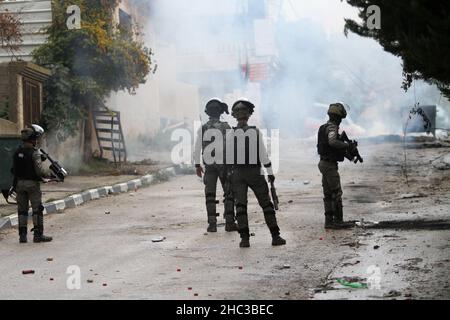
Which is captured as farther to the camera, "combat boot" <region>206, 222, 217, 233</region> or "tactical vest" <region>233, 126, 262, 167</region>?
"combat boot" <region>206, 222, 217, 233</region>

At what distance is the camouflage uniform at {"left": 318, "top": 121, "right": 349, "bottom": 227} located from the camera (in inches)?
351

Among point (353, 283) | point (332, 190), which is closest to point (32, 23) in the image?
point (332, 190)

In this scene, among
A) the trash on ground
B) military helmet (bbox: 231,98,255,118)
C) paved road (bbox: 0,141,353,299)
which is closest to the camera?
the trash on ground

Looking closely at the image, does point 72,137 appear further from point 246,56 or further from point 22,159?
point 246,56

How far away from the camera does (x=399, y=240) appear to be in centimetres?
791

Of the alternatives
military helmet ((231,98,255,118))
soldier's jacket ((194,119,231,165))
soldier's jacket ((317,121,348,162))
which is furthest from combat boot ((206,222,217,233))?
military helmet ((231,98,255,118))

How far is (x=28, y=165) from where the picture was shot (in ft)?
29.0

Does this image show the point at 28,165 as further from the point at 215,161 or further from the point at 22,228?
the point at 215,161

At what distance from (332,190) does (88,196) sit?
5.79 m

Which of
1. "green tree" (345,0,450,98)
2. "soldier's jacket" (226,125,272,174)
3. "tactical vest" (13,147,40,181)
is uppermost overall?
"green tree" (345,0,450,98)

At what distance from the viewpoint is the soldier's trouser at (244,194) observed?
7.89 m

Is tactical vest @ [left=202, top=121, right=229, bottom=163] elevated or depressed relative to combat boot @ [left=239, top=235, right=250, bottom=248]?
elevated

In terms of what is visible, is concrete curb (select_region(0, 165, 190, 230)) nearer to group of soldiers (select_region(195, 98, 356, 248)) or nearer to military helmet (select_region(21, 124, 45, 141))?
military helmet (select_region(21, 124, 45, 141))
